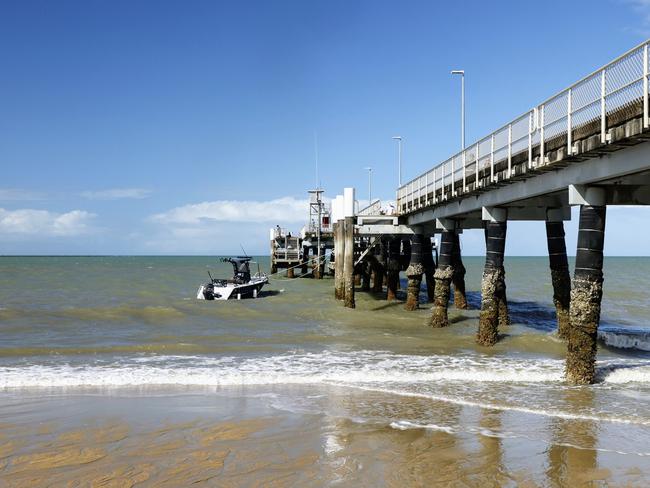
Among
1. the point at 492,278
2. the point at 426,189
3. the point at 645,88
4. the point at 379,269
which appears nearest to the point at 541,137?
the point at 645,88

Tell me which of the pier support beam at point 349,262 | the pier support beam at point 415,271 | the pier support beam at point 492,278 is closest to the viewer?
the pier support beam at point 492,278

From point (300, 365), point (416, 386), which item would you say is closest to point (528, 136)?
point (416, 386)

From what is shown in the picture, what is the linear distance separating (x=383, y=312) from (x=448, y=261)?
707cm

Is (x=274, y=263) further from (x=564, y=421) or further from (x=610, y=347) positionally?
(x=564, y=421)

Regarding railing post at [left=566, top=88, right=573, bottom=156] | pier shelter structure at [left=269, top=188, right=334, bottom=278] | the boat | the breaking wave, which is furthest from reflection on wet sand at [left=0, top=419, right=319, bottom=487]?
pier shelter structure at [left=269, top=188, right=334, bottom=278]

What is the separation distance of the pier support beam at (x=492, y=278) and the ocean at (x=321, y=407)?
1.99ft

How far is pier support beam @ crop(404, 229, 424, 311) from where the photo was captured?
27.8 m

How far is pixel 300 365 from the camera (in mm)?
15906

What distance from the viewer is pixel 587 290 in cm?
1267

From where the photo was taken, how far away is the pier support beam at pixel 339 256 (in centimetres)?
3103

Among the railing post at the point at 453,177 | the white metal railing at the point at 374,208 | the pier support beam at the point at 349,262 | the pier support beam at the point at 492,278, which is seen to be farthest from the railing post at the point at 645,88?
the white metal railing at the point at 374,208

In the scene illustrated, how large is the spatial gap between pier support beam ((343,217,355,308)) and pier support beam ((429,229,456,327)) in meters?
6.54

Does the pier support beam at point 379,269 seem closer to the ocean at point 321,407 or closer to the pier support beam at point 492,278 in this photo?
the ocean at point 321,407

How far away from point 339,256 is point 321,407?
21.0m
